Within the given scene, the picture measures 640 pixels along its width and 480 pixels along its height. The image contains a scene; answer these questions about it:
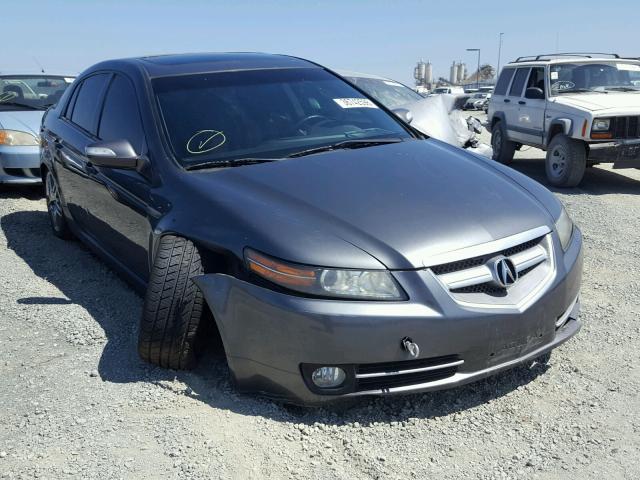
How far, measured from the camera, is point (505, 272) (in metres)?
2.52

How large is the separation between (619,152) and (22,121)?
7.30m

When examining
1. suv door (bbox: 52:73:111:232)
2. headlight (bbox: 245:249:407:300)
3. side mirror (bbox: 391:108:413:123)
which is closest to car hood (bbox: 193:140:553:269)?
headlight (bbox: 245:249:407:300)

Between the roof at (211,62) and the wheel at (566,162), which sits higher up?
the roof at (211,62)

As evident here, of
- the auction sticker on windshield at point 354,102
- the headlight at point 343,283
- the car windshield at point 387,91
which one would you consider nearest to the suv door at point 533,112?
the car windshield at point 387,91

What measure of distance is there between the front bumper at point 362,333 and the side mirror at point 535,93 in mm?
7194

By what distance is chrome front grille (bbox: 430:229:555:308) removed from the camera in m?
2.45

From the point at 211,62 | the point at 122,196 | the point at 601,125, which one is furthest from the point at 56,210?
the point at 601,125

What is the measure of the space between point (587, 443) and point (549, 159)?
6.68 m

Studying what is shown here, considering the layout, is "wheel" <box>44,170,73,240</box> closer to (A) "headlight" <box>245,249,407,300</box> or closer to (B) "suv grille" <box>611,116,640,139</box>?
(A) "headlight" <box>245,249,407,300</box>

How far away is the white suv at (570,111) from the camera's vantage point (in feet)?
25.8

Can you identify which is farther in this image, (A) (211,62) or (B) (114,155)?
(A) (211,62)

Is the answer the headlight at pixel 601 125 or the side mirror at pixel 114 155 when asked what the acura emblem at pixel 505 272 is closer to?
the side mirror at pixel 114 155

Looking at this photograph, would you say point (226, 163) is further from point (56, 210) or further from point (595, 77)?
point (595, 77)

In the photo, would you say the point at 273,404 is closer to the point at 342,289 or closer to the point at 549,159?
the point at 342,289
